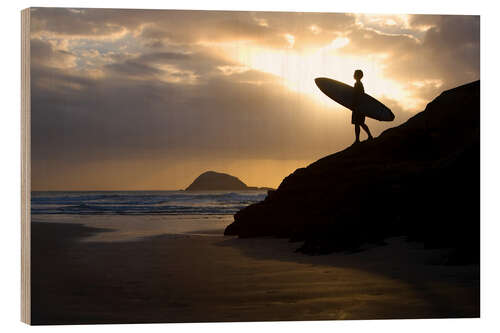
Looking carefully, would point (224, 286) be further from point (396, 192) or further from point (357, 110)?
point (396, 192)

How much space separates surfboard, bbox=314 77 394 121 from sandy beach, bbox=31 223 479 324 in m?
1.83

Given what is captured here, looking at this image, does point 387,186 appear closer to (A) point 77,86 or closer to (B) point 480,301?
(B) point 480,301

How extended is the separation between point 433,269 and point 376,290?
90 centimetres

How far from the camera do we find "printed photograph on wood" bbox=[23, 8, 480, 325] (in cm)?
792

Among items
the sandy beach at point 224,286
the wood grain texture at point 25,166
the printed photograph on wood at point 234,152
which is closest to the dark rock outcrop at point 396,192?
the printed photograph on wood at point 234,152

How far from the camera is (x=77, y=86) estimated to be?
8148 millimetres

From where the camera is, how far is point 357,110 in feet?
29.5

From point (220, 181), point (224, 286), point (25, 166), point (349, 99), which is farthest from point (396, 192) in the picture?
point (25, 166)

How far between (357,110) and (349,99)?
0.64 ft

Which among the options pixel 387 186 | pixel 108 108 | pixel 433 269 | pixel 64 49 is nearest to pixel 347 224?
pixel 387 186

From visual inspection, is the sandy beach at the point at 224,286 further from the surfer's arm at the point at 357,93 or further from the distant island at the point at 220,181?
the surfer's arm at the point at 357,93

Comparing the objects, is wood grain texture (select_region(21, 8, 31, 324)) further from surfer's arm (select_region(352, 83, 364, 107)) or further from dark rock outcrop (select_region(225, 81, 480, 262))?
surfer's arm (select_region(352, 83, 364, 107))

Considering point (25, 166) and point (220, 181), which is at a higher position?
point (25, 166)

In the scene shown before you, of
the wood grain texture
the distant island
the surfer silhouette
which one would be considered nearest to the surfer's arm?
the surfer silhouette
